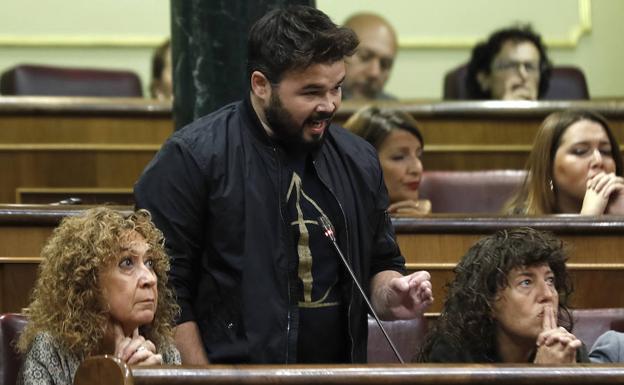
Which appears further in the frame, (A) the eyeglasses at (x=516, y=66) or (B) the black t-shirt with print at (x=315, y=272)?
(A) the eyeglasses at (x=516, y=66)

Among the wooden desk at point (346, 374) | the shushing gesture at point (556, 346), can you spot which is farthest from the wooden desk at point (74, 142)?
the wooden desk at point (346, 374)

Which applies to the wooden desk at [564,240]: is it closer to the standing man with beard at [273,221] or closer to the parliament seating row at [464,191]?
the standing man with beard at [273,221]

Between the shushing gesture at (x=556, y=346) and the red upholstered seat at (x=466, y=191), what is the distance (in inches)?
60.0

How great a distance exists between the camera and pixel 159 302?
2.50 metres

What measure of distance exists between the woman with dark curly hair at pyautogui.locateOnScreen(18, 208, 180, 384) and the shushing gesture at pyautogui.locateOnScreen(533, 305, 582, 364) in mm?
642

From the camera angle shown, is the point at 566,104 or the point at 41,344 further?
the point at 566,104

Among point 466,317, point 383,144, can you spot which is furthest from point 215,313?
point 383,144

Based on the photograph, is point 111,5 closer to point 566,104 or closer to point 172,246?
point 566,104

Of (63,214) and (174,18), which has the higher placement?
(174,18)

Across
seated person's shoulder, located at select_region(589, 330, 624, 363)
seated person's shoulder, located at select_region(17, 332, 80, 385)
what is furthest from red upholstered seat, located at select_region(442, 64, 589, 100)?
seated person's shoulder, located at select_region(17, 332, 80, 385)

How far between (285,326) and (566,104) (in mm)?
2267

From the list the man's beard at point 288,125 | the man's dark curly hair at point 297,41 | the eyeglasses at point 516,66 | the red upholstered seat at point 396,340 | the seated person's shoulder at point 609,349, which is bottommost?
the red upholstered seat at point 396,340

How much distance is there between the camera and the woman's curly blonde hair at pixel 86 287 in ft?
8.02

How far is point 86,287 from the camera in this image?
2.48m
